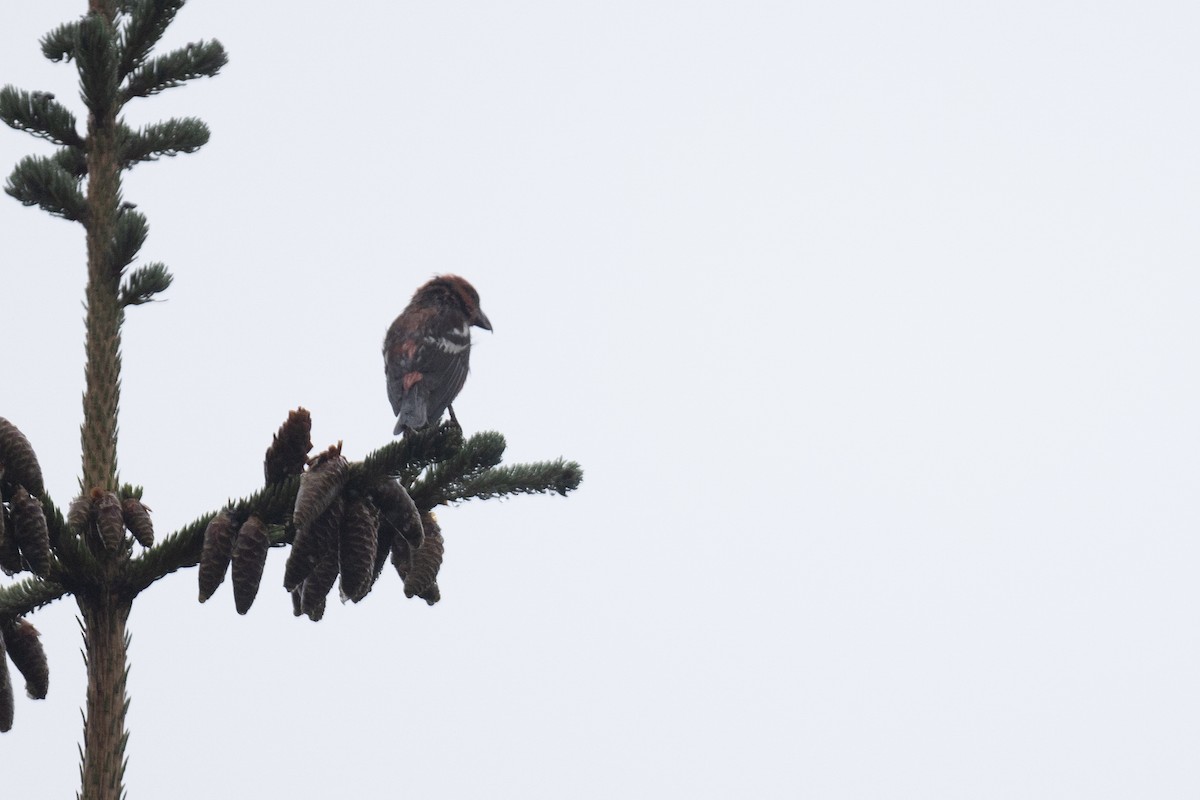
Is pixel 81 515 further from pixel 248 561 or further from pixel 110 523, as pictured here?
pixel 248 561

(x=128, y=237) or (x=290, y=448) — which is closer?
(x=290, y=448)

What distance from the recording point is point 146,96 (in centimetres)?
385

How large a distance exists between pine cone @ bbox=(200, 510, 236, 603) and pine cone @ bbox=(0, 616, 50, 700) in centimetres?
61

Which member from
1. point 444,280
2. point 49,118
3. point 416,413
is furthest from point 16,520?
point 444,280

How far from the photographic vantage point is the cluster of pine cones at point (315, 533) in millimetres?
2562

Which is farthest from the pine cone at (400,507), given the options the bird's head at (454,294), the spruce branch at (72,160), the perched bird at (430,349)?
the bird's head at (454,294)

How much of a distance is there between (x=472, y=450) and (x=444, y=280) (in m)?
4.85

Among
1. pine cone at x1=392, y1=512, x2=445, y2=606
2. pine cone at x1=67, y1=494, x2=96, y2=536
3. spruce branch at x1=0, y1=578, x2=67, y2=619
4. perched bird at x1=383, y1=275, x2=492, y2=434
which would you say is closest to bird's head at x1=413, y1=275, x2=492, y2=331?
perched bird at x1=383, y1=275, x2=492, y2=434

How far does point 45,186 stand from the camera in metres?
3.47

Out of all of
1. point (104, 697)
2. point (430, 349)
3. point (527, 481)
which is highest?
point (430, 349)

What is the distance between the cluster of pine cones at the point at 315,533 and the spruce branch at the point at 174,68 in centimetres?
169

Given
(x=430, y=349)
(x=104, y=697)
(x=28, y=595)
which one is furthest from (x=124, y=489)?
(x=430, y=349)

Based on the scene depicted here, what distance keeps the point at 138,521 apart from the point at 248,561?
1.32ft

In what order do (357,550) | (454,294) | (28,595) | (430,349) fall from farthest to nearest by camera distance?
(454,294)
(430,349)
(28,595)
(357,550)
